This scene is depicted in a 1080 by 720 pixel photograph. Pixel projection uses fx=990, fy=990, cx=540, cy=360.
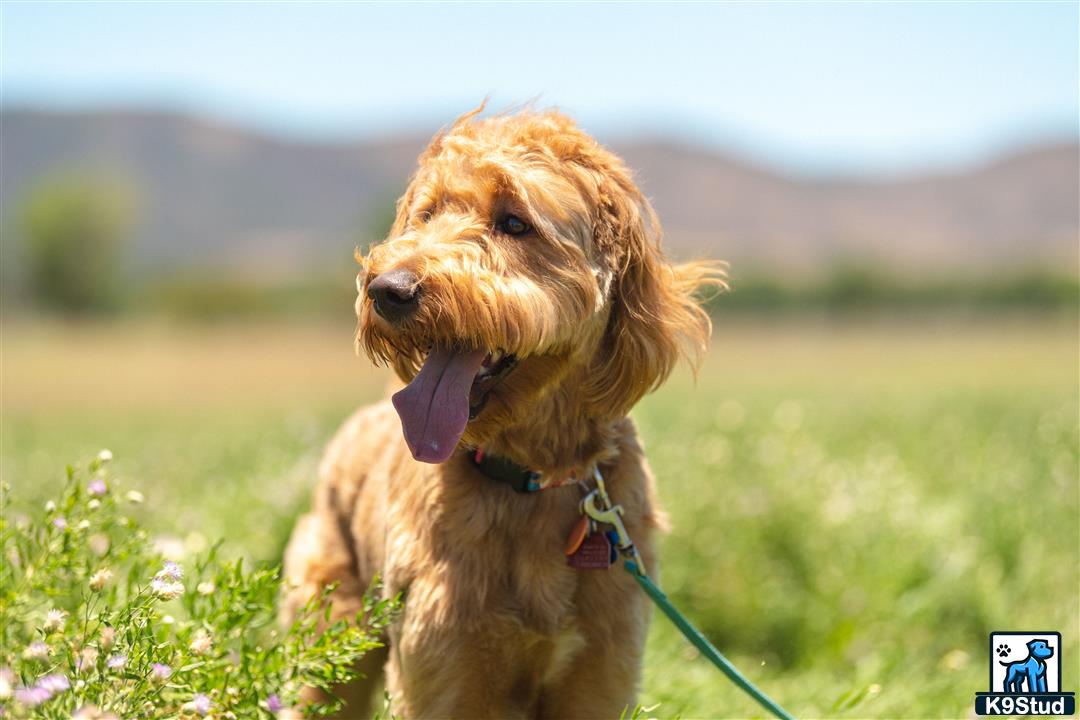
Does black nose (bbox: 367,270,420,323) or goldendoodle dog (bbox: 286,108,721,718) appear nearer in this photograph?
black nose (bbox: 367,270,420,323)

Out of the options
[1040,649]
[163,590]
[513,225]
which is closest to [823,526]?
[1040,649]

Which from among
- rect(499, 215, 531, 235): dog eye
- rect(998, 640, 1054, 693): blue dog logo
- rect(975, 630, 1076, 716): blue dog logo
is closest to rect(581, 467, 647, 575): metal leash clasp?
rect(499, 215, 531, 235): dog eye

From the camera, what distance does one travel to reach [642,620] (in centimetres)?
354

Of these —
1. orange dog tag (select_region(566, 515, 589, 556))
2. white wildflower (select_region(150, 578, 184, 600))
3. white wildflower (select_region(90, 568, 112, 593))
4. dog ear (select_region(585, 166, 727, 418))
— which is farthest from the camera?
dog ear (select_region(585, 166, 727, 418))

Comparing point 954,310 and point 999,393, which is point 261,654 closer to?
point 999,393

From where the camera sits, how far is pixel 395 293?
3037 millimetres

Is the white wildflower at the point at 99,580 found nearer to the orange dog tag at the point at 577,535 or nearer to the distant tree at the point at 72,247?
the orange dog tag at the point at 577,535

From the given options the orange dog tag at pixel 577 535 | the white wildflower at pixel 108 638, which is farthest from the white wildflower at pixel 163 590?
the orange dog tag at pixel 577 535

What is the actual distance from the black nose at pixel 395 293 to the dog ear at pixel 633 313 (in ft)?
2.52

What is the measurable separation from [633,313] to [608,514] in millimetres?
718

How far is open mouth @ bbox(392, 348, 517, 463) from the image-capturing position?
3.17 m

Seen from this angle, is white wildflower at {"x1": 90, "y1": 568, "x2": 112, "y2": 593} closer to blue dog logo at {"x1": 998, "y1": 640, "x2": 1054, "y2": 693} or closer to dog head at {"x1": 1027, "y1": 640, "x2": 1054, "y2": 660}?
blue dog logo at {"x1": 998, "y1": 640, "x2": 1054, "y2": 693}

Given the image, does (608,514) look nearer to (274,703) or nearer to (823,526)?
(274,703)

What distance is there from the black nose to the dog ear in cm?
77
